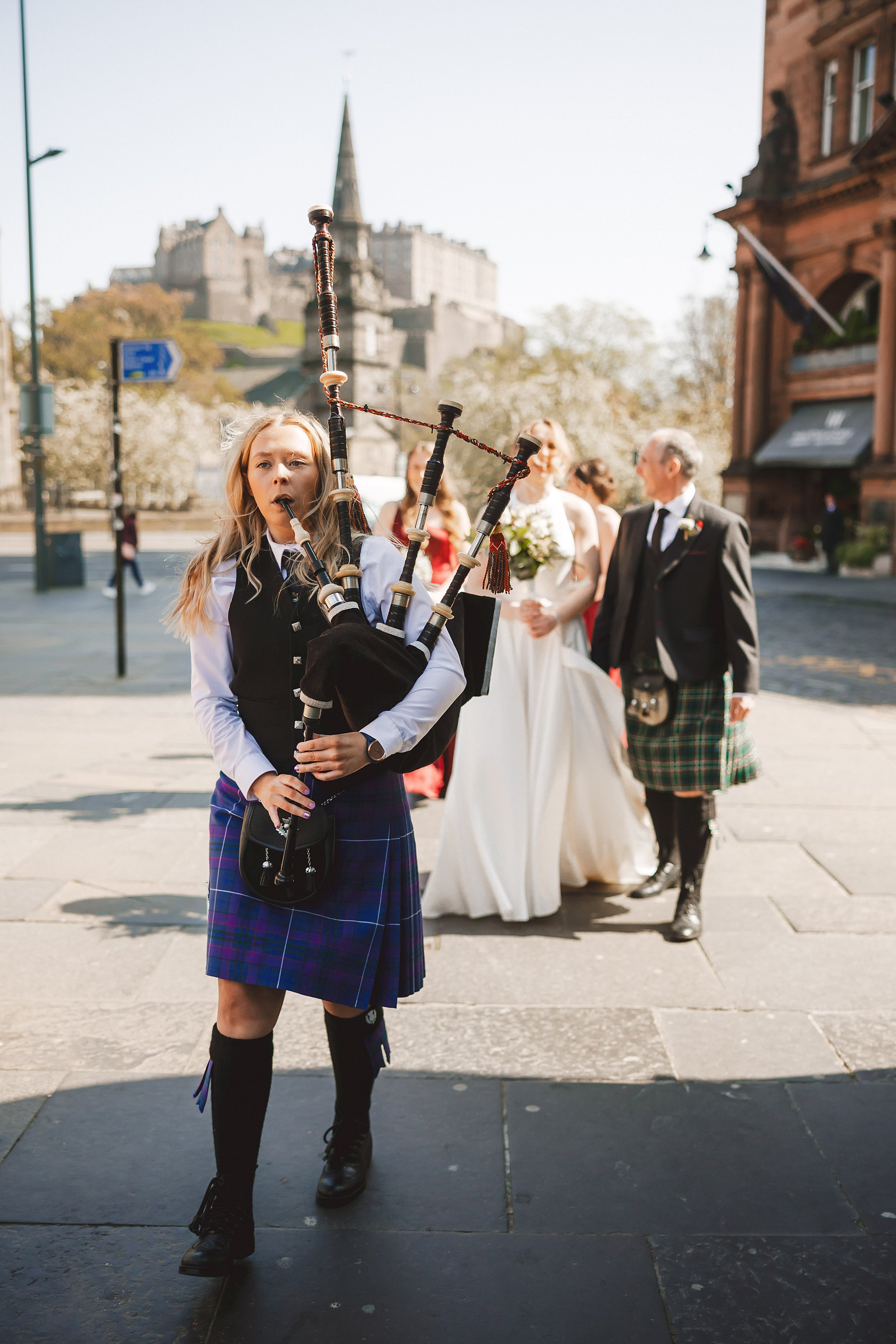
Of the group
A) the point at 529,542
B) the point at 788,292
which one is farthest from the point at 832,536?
the point at 529,542

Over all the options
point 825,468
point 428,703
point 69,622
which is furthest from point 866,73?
point 428,703

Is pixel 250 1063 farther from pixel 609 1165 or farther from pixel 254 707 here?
pixel 609 1165

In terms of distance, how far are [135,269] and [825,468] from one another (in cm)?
12729

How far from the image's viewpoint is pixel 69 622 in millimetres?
16266

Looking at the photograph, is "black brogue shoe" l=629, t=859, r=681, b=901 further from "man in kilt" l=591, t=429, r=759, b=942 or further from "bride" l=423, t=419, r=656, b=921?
"man in kilt" l=591, t=429, r=759, b=942

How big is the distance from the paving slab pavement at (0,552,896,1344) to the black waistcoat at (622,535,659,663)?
1.15 m

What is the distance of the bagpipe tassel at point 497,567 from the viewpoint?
2803 millimetres

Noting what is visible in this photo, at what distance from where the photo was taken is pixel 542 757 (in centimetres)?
495

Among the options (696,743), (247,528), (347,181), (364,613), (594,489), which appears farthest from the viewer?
(347,181)

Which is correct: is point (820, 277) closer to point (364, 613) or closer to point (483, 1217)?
point (364, 613)

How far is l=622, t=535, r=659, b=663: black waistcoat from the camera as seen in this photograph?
A: 473cm

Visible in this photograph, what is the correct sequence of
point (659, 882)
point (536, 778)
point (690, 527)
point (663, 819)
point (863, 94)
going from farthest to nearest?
point (863, 94) < point (659, 882) < point (663, 819) < point (536, 778) < point (690, 527)

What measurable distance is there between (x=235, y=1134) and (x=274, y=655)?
1.09 metres

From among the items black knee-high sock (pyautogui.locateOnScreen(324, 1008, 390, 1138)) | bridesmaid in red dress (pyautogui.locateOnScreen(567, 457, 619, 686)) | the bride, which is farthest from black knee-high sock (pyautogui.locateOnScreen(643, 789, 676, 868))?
black knee-high sock (pyautogui.locateOnScreen(324, 1008, 390, 1138))
